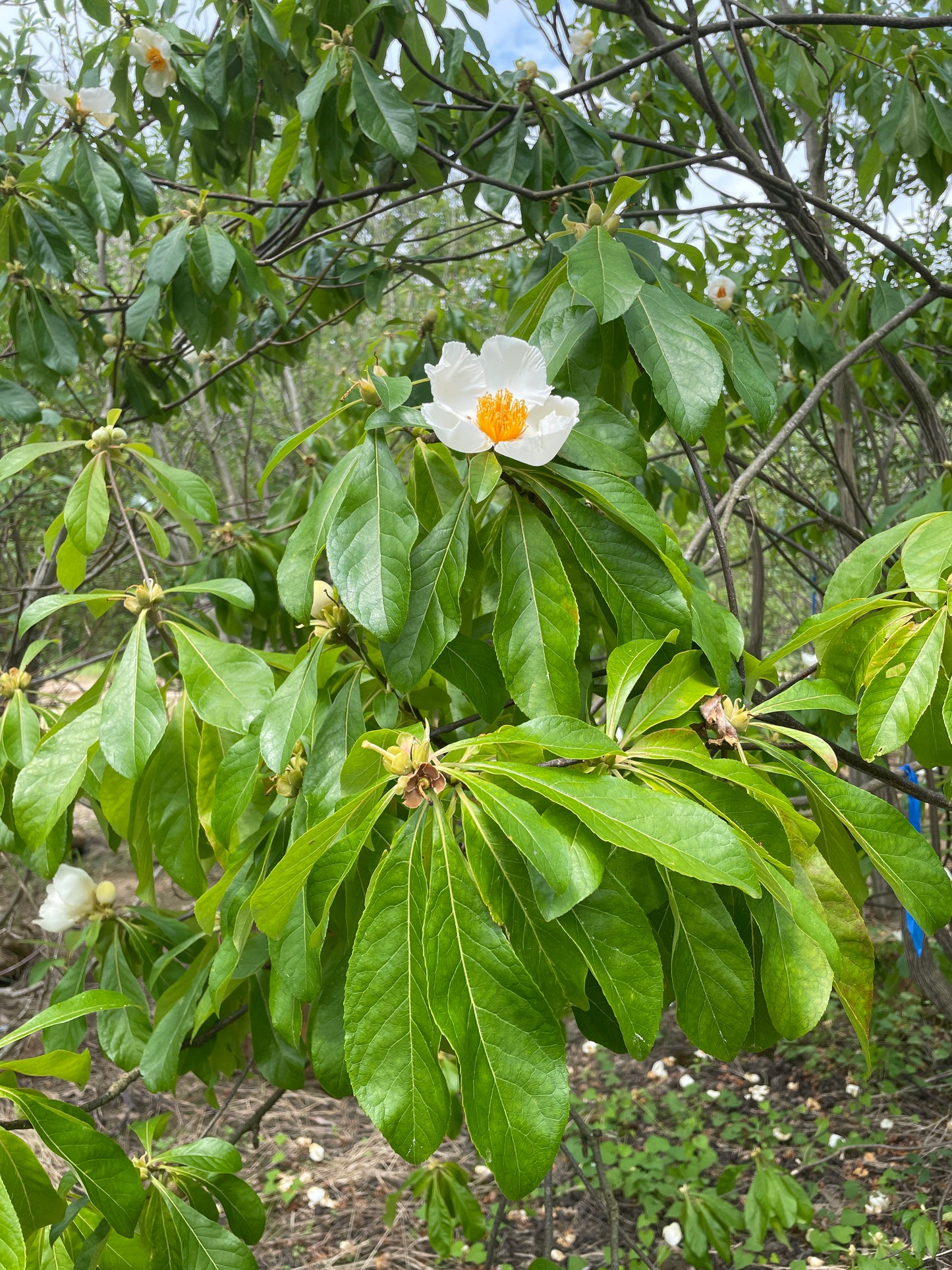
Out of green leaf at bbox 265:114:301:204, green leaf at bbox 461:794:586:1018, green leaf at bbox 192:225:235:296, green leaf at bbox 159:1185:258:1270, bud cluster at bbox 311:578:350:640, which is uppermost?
green leaf at bbox 265:114:301:204

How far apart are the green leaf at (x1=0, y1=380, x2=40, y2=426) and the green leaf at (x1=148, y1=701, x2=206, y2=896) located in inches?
40.0

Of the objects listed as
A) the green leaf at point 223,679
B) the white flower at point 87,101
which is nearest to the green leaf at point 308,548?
the green leaf at point 223,679

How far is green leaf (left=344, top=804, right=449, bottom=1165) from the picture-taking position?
49 centimetres

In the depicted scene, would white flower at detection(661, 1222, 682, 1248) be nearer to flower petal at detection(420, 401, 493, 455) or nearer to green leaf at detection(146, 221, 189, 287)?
flower petal at detection(420, 401, 493, 455)

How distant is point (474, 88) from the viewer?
1771mm

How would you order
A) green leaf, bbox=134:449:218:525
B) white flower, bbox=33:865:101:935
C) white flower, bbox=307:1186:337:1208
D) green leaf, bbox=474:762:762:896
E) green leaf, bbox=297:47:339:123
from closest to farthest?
green leaf, bbox=474:762:762:896 < green leaf, bbox=134:449:218:525 < white flower, bbox=33:865:101:935 < green leaf, bbox=297:47:339:123 < white flower, bbox=307:1186:337:1208

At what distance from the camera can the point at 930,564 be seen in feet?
2.21

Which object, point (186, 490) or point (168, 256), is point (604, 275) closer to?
point (186, 490)

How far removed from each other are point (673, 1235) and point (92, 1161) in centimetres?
176

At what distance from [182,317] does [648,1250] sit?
89.9 inches

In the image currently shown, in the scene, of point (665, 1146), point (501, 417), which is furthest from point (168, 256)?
point (665, 1146)

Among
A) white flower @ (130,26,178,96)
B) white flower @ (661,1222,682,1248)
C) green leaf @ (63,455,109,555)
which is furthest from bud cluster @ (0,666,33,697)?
white flower @ (661,1222,682,1248)

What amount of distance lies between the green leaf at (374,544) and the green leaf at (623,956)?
0.23 meters

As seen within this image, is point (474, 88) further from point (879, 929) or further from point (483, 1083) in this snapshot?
point (879, 929)
